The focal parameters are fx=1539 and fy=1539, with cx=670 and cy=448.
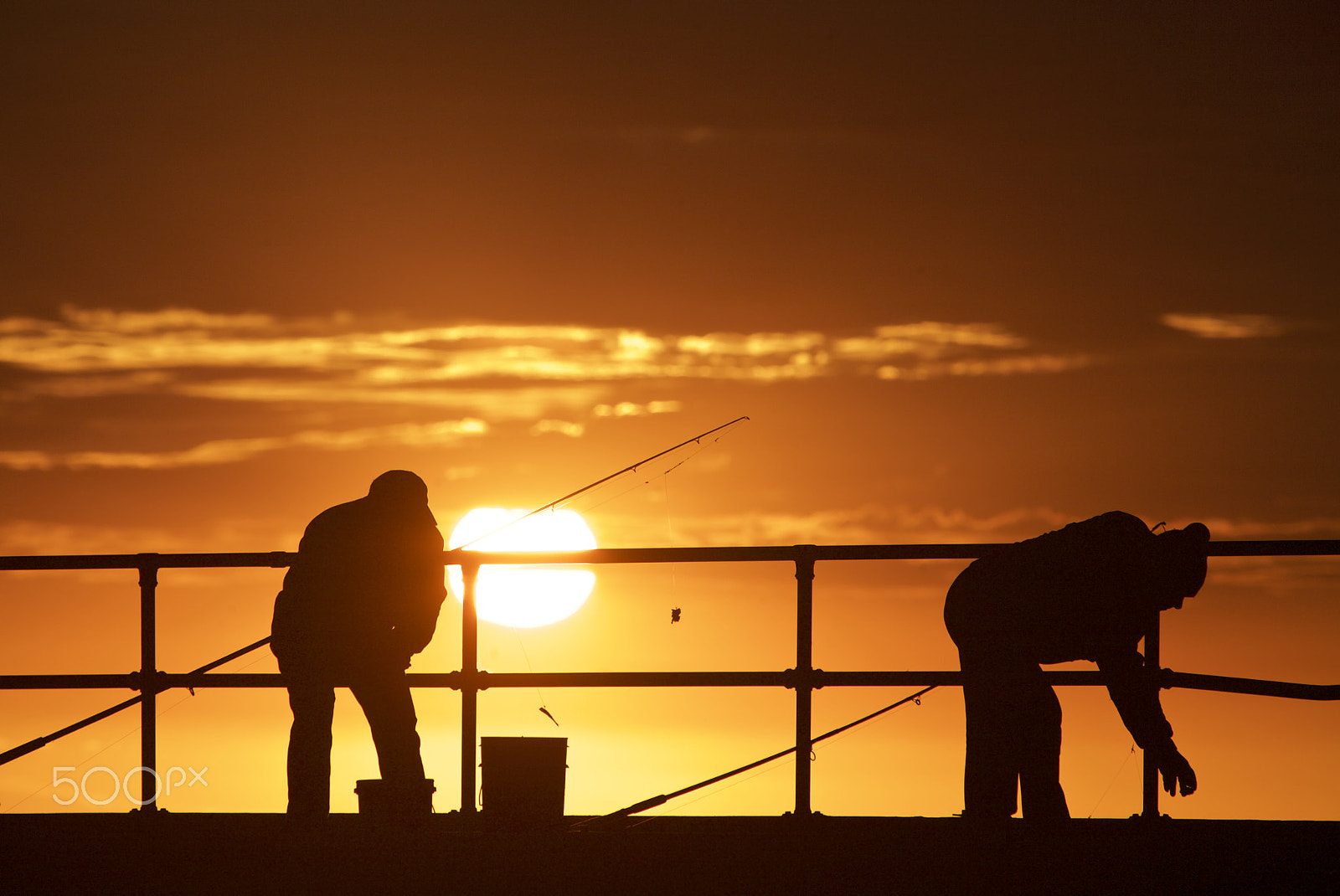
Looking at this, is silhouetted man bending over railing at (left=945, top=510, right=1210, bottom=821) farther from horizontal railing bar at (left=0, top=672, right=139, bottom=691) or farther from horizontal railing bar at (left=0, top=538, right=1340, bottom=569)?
horizontal railing bar at (left=0, top=672, right=139, bottom=691)

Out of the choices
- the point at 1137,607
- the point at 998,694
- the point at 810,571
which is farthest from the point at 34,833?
the point at 1137,607

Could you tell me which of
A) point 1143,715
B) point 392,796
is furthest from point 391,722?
point 1143,715

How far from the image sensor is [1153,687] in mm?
6684

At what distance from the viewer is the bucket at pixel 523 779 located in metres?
7.11

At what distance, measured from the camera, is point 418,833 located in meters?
5.57

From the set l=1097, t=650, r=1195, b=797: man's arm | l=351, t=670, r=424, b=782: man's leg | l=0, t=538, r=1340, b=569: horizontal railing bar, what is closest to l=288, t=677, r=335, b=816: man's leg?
l=351, t=670, r=424, b=782: man's leg

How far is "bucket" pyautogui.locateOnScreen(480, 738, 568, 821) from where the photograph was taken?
7.11 meters

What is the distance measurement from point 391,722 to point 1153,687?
3548 mm

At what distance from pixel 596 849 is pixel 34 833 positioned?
2.54m

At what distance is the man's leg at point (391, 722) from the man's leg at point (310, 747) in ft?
0.59

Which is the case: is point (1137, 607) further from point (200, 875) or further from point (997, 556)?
point (200, 875)

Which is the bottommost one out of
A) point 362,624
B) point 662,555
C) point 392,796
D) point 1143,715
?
point 392,796

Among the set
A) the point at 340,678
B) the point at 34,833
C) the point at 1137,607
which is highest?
the point at 1137,607

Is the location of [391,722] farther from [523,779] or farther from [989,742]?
[989,742]
